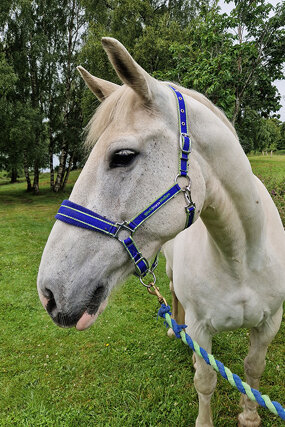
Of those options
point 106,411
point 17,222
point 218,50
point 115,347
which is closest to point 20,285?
point 115,347

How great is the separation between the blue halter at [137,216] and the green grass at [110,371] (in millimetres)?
648

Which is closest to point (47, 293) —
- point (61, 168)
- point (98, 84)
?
point (98, 84)

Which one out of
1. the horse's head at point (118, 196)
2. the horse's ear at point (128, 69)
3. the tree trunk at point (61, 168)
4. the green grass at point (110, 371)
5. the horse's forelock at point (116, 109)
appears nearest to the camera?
the horse's ear at point (128, 69)

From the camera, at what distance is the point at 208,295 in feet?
6.57

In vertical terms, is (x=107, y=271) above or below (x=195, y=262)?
above

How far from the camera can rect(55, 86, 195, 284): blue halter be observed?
124 cm

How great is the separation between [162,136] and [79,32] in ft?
70.5

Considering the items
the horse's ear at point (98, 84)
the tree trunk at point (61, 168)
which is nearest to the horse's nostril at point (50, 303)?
the horse's ear at point (98, 84)

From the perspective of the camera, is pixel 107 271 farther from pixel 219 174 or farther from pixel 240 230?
pixel 240 230

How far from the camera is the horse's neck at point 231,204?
1523 mm

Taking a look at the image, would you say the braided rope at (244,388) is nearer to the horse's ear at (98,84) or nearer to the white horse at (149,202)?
the white horse at (149,202)

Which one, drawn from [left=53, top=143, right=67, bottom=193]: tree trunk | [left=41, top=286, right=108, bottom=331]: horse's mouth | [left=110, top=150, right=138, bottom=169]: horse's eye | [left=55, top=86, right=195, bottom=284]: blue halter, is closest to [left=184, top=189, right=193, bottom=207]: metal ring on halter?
[left=55, top=86, right=195, bottom=284]: blue halter

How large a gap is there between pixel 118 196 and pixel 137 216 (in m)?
0.13

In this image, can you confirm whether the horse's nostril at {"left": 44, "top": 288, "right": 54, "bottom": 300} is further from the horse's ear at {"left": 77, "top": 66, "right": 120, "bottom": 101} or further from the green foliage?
the green foliage
